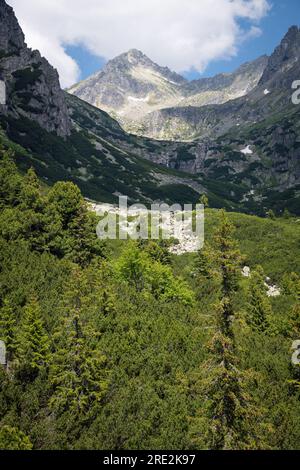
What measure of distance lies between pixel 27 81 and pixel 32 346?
474 feet

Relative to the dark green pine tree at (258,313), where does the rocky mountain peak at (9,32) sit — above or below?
above

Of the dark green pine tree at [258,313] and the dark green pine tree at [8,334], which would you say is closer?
the dark green pine tree at [8,334]

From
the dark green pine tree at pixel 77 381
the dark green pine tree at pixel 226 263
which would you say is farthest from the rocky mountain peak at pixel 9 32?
the dark green pine tree at pixel 226 263

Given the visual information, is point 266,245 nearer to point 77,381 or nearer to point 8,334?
point 8,334

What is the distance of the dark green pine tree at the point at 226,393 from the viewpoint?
50.3 feet

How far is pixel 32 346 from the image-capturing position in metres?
21.8

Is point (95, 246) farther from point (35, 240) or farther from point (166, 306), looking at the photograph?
point (166, 306)

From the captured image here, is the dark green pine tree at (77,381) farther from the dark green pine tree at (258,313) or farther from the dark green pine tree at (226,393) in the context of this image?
the dark green pine tree at (258,313)

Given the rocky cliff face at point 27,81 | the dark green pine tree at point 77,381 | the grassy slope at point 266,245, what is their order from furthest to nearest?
1. the rocky cliff face at point 27,81
2. the grassy slope at point 266,245
3. the dark green pine tree at point 77,381

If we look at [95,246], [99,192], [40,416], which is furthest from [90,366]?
[99,192]

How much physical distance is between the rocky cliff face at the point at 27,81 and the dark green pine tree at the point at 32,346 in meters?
121

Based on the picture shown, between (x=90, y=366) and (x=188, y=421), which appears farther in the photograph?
(x=90, y=366)

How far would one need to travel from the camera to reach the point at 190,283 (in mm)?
48719

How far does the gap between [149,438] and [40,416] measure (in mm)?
5518
